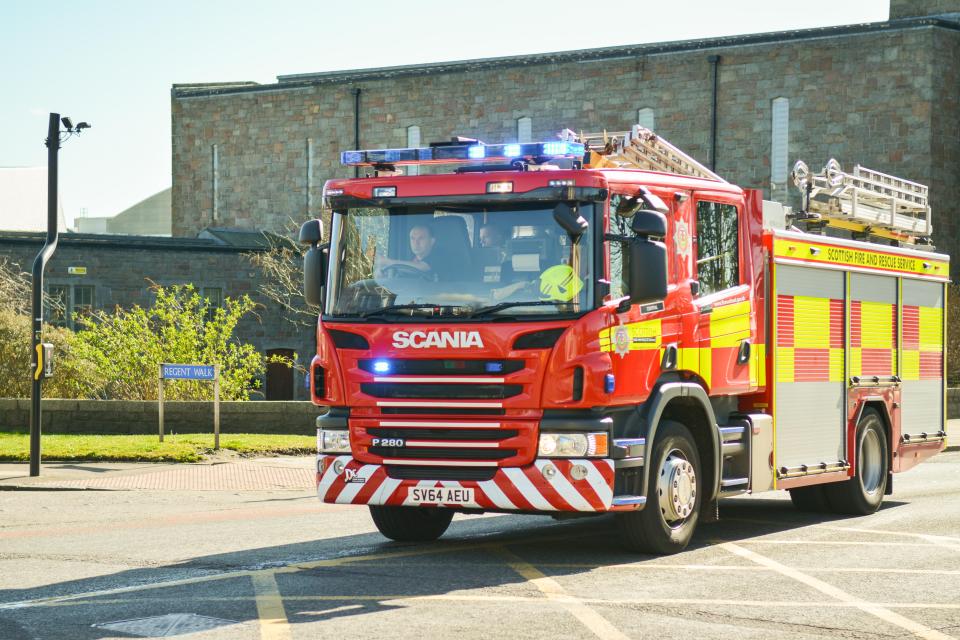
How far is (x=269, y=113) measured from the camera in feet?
192

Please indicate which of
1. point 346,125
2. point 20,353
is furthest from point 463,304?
→ point 346,125

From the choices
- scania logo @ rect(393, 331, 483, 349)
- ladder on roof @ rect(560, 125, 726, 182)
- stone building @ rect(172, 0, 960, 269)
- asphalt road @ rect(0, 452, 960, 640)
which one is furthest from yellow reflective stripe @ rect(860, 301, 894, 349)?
stone building @ rect(172, 0, 960, 269)

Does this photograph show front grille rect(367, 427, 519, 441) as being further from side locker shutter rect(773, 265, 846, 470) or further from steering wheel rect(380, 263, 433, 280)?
side locker shutter rect(773, 265, 846, 470)

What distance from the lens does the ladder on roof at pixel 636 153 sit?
1167 cm

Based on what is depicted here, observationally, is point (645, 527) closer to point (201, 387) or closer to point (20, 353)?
point (201, 387)

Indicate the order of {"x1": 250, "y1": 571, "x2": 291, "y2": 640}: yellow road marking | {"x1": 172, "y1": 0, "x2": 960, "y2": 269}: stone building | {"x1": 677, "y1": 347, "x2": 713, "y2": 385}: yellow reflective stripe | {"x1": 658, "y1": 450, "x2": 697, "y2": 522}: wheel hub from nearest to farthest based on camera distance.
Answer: {"x1": 250, "y1": 571, "x2": 291, "y2": 640}: yellow road marking < {"x1": 658, "y1": 450, "x2": 697, "y2": 522}: wheel hub < {"x1": 677, "y1": 347, "x2": 713, "y2": 385}: yellow reflective stripe < {"x1": 172, "y1": 0, "x2": 960, "y2": 269}: stone building

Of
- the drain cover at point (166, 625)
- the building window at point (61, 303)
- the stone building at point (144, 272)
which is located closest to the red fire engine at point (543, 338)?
the drain cover at point (166, 625)

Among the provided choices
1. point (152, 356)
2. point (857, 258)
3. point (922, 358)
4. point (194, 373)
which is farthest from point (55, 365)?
point (857, 258)

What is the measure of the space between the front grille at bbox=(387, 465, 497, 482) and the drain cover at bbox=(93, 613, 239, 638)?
2342mm

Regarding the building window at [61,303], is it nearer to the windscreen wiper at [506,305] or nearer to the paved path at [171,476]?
the paved path at [171,476]

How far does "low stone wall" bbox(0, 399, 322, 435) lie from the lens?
971 inches

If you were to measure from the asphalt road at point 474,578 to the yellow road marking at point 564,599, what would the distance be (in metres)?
0.02

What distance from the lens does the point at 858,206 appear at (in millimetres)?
14938

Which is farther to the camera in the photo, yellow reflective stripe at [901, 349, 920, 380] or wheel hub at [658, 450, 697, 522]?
yellow reflective stripe at [901, 349, 920, 380]
